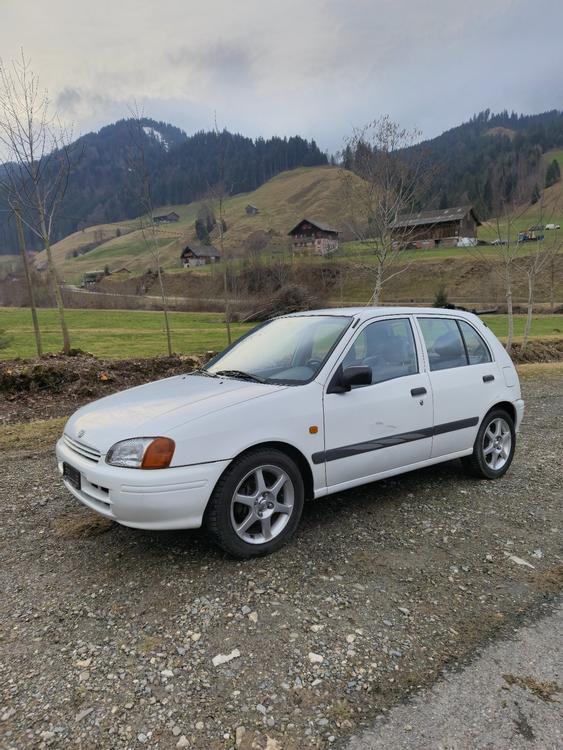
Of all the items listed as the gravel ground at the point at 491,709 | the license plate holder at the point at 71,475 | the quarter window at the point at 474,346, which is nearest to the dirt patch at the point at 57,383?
the license plate holder at the point at 71,475

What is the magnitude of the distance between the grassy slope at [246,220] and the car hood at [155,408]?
110311mm

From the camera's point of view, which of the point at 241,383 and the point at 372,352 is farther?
the point at 372,352

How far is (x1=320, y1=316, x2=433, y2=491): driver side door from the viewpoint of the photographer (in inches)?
147

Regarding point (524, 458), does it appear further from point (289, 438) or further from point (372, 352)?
point (289, 438)

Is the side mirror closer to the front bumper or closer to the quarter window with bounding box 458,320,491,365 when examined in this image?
the front bumper

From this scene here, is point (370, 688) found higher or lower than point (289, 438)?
lower

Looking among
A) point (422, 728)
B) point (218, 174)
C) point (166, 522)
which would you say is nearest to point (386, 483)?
point (166, 522)

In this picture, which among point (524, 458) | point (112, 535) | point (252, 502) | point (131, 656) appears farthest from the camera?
point (524, 458)

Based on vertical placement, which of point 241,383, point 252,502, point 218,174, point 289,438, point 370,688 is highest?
point 218,174

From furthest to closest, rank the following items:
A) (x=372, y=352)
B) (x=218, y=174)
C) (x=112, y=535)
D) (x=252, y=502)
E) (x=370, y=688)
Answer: (x=218, y=174) → (x=372, y=352) → (x=112, y=535) → (x=252, y=502) → (x=370, y=688)

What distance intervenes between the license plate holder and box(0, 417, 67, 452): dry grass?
2.92 m

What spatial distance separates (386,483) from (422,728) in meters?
2.88

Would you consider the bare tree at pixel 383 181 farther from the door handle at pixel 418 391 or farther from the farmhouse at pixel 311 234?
the farmhouse at pixel 311 234

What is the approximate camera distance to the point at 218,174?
1750 centimetres
